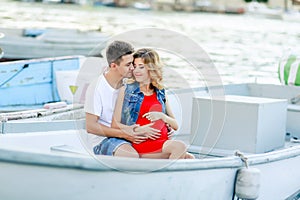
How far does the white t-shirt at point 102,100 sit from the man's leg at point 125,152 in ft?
0.75

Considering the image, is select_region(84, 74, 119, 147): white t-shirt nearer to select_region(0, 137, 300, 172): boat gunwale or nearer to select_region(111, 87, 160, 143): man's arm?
select_region(111, 87, 160, 143): man's arm

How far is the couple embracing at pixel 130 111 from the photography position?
5.99 meters

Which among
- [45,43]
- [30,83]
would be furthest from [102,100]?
[45,43]

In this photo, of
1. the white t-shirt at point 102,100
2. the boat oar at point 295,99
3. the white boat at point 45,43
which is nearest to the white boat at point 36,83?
the boat oar at point 295,99

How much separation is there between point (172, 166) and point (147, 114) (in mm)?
486

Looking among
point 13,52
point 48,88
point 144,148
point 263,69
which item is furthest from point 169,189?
point 263,69

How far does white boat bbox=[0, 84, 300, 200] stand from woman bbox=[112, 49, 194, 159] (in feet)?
0.83

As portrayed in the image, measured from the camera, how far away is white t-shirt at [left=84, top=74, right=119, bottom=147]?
19.9 feet

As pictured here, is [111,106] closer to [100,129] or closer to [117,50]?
[100,129]

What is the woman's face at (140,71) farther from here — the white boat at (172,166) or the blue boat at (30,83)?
the blue boat at (30,83)

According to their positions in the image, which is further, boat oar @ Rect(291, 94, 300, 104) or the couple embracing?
boat oar @ Rect(291, 94, 300, 104)

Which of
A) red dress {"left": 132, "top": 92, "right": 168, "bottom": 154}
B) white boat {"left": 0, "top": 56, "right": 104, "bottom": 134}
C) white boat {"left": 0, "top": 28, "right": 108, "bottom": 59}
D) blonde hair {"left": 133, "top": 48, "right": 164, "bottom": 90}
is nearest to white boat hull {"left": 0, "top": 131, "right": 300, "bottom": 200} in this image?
red dress {"left": 132, "top": 92, "right": 168, "bottom": 154}

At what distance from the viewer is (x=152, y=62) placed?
19.4 feet

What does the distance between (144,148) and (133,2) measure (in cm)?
9490
